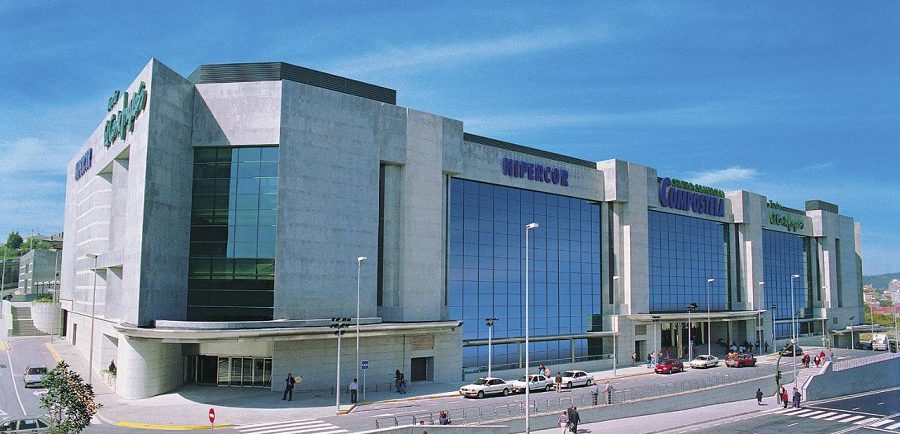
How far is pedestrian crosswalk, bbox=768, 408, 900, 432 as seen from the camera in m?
47.0

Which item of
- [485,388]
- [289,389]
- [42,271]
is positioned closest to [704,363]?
[485,388]

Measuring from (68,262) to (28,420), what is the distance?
5951 centimetres

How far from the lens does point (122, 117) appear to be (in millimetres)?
53750

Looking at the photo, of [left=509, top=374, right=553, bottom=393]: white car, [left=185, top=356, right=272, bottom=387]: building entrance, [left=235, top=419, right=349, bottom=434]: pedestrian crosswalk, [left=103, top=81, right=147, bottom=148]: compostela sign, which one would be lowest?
[left=235, top=419, right=349, bottom=434]: pedestrian crosswalk

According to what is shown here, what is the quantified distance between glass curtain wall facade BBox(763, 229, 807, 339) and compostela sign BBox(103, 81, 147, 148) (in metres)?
85.5

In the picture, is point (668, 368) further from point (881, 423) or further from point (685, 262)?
point (685, 262)

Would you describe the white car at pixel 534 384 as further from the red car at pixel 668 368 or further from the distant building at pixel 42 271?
the distant building at pixel 42 271

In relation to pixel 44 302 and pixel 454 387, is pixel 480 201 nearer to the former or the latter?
pixel 454 387

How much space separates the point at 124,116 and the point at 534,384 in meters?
38.9

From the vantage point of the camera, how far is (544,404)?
41062mm

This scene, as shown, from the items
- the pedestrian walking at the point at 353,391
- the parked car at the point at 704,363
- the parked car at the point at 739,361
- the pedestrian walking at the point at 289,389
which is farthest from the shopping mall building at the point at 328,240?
the parked car at the point at 739,361

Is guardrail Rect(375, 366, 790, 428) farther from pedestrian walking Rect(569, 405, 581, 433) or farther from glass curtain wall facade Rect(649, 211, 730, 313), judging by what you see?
glass curtain wall facade Rect(649, 211, 730, 313)

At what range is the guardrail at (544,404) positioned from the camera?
37.3 metres

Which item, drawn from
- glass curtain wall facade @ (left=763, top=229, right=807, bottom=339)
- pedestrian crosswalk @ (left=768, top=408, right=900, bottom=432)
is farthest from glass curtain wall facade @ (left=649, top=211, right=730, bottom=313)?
pedestrian crosswalk @ (left=768, top=408, right=900, bottom=432)
